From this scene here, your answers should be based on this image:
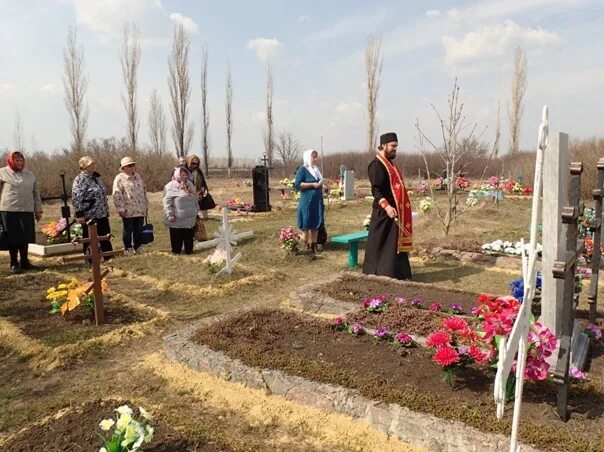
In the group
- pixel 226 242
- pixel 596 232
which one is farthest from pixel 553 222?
pixel 226 242

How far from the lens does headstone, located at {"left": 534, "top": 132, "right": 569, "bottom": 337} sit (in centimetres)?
324

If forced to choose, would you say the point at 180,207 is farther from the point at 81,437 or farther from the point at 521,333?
the point at 521,333

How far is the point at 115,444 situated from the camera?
7.57 ft

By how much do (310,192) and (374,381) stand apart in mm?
4927

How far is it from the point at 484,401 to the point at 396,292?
2.43 m

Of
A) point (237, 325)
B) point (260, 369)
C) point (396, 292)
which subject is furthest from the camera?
point (396, 292)

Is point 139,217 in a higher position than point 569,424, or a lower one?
higher

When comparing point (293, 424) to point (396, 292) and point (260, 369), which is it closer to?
point (260, 369)

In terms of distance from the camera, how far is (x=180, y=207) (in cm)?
779

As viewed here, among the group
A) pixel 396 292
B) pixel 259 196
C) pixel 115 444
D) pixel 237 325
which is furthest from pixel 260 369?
pixel 259 196

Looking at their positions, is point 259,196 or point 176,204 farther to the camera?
point 259,196


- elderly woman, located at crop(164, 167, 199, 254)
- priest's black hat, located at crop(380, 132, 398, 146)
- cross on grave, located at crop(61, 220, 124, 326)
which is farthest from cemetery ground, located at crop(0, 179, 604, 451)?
priest's black hat, located at crop(380, 132, 398, 146)

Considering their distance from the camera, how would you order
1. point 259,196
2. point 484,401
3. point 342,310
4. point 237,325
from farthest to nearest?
point 259,196 → point 342,310 → point 237,325 → point 484,401

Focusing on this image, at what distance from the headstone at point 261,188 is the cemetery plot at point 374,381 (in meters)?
9.83
